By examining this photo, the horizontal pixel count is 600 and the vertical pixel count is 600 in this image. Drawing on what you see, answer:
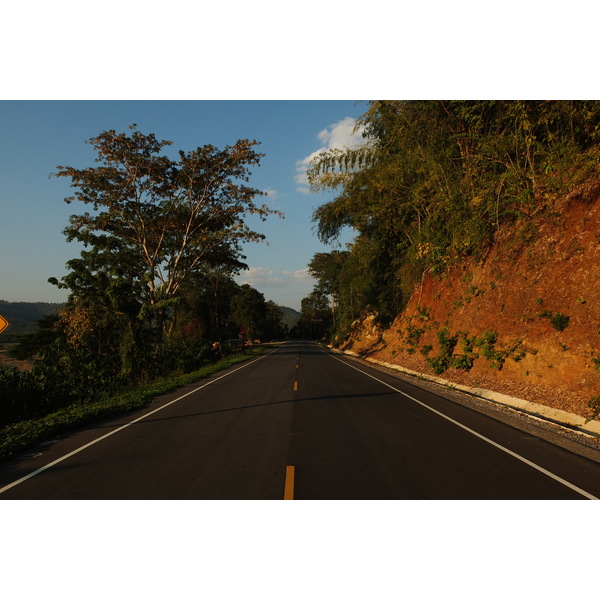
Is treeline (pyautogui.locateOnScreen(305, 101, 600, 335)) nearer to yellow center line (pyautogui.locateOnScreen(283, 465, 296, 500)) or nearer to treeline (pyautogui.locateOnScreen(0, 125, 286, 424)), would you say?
treeline (pyautogui.locateOnScreen(0, 125, 286, 424))

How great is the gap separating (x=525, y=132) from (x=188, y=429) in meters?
16.3

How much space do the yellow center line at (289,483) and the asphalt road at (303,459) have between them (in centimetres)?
1

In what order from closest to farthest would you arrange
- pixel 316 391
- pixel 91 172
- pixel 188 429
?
pixel 188 429 → pixel 316 391 → pixel 91 172

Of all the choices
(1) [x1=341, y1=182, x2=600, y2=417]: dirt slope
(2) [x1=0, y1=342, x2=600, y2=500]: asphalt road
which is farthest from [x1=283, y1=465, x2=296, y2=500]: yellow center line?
(1) [x1=341, y1=182, x2=600, y2=417]: dirt slope

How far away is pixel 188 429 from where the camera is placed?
8.40 metres

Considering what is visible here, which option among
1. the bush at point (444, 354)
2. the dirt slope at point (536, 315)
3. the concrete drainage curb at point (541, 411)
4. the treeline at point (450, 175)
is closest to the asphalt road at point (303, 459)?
the concrete drainage curb at point (541, 411)

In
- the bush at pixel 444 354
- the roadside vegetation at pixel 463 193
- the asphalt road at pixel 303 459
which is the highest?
the roadside vegetation at pixel 463 193

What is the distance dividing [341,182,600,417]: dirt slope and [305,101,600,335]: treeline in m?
1.01

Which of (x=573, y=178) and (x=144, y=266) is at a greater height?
(x=573, y=178)

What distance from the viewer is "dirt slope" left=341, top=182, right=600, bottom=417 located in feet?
35.5

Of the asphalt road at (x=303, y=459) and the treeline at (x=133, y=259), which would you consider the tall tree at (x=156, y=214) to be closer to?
the treeline at (x=133, y=259)

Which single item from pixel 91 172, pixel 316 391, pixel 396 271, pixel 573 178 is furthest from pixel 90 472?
pixel 396 271

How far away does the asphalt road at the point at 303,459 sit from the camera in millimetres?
5016

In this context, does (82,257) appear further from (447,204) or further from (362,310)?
(362,310)
